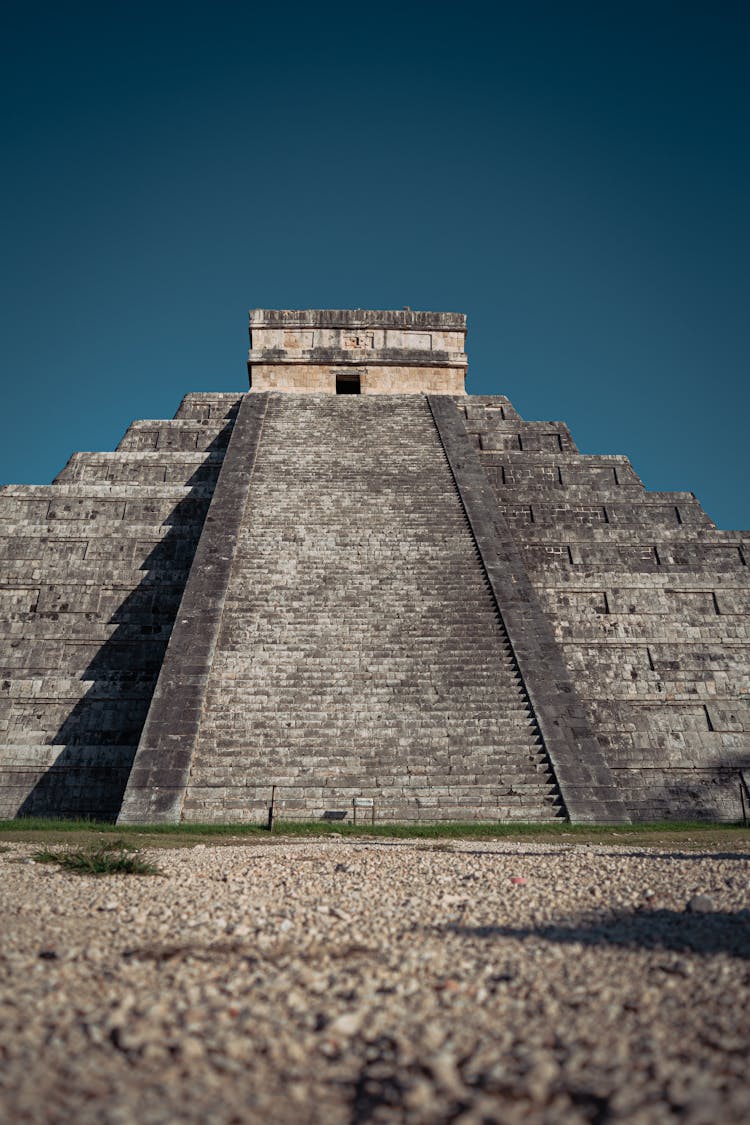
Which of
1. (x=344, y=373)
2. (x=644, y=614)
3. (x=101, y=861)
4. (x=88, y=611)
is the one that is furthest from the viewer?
(x=344, y=373)

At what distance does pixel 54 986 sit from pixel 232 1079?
3.62ft

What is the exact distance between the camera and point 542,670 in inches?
438

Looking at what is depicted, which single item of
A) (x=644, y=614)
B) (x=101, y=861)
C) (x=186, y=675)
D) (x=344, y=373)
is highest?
(x=344, y=373)

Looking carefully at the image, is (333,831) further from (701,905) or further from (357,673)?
(701,905)

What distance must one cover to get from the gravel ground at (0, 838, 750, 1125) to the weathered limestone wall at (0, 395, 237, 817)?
616 cm

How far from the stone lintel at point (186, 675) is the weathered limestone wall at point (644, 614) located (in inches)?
218

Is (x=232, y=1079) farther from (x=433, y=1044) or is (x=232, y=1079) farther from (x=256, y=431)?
(x=256, y=431)

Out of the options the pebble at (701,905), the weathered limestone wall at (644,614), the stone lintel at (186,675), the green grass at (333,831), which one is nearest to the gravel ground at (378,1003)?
the pebble at (701,905)

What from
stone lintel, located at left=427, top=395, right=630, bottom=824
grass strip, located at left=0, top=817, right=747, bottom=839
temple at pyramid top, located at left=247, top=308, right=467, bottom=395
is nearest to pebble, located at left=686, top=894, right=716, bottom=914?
grass strip, located at left=0, top=817, right=747, bottom=839

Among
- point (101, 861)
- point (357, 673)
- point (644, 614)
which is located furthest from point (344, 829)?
point (644, 614)

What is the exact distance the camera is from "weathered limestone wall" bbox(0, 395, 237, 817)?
10852mm

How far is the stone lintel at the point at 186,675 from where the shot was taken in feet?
29.7

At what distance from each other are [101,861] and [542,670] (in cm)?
691

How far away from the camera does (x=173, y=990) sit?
3.09 m
